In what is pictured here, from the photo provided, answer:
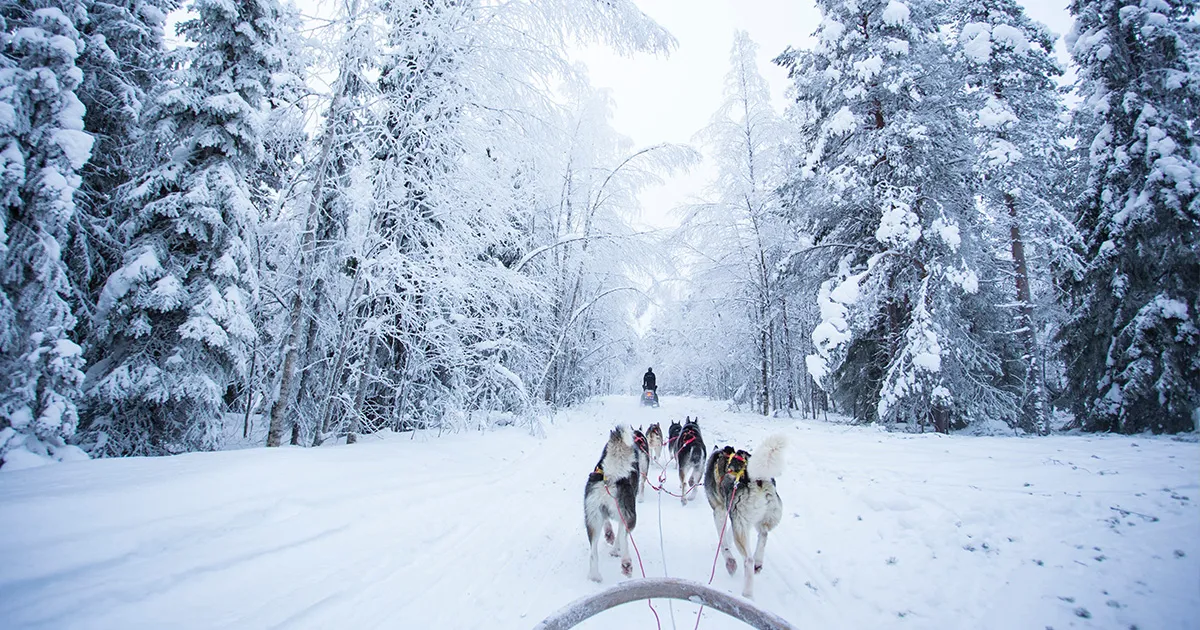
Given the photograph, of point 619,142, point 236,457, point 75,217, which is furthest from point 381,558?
point 619,142

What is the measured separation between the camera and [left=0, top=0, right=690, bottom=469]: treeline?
6715 mm

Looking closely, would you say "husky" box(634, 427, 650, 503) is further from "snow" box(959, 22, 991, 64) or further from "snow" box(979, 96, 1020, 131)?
"snow" box(959, 22, 991, 64)

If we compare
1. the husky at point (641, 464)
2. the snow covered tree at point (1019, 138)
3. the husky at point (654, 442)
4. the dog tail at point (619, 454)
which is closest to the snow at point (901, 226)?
the snow covered tree at point (1019, 138)

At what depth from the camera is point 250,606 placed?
9.74 ft

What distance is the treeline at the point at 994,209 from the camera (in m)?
9.12

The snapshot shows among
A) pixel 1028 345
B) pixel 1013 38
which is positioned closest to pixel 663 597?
pixel 1028 345

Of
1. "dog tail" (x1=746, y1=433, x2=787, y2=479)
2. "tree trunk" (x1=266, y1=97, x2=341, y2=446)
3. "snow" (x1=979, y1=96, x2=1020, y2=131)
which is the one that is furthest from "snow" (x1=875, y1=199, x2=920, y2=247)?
"tree trunk" (x1=266, y1=97, x2=341, y2=446)

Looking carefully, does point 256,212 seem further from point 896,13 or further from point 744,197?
point 744,197

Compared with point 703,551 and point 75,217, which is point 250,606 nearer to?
point 703,551

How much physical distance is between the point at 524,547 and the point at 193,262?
8.42 m

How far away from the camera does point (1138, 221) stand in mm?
9305

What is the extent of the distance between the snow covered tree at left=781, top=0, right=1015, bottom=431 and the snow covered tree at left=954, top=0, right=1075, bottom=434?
34.6 inches

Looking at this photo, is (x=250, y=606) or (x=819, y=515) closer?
(x=250, y=606)

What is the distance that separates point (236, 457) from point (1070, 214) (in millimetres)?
21057
